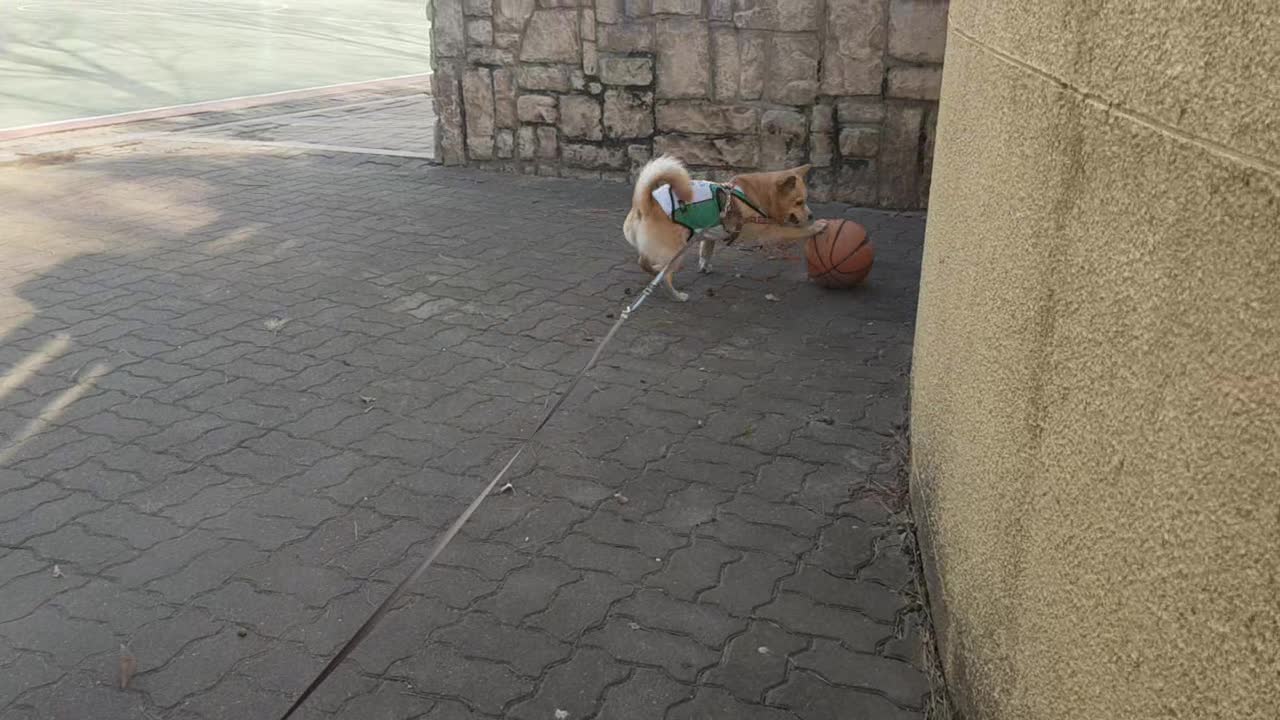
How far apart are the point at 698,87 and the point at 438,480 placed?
5.39 m

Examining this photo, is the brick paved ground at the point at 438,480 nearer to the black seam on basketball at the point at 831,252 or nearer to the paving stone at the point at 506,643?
the paving stone at the point at 506,643

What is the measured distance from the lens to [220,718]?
2.97 metres

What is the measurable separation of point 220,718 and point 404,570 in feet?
2.81

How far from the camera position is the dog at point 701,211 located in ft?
20.1

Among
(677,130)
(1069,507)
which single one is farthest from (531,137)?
(1069,507)

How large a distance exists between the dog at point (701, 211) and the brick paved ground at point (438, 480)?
0.40 meters

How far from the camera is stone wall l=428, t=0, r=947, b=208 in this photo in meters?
8.06

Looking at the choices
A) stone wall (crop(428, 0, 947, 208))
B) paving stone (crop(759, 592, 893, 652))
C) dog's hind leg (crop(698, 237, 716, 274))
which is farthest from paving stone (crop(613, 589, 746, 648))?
stone wall (crop(428, 0, 947, 208))

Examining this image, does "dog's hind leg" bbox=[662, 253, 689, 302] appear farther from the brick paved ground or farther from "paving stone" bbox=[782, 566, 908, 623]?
"paving stone" bbox=[782, 566, 908, 623]

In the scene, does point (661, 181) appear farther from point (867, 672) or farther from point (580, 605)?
point (867, 672)

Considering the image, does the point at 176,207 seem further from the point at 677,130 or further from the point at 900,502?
the point at 900,502

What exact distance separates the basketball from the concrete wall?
11.3 feet

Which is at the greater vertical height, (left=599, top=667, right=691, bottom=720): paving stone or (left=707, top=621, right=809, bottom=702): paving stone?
(left=707, top=621, right=809, bottom=702): paving stone

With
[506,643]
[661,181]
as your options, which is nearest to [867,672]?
[506,643]
